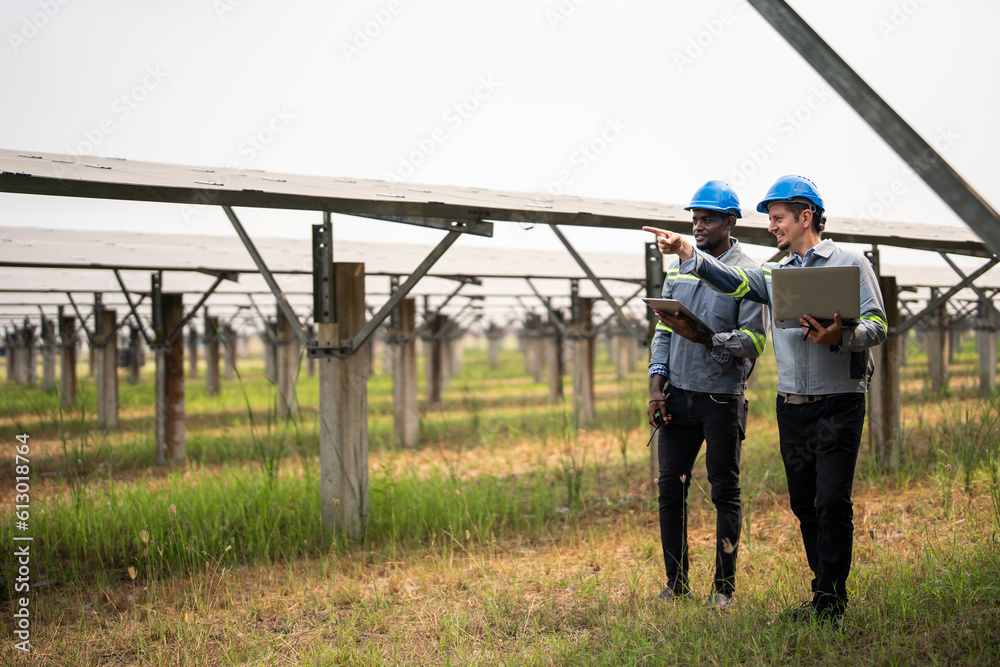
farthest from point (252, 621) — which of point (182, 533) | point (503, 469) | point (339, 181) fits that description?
point (503, 469)

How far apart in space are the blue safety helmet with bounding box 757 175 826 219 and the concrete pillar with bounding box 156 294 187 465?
7.04 meters

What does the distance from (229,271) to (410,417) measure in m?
3.21

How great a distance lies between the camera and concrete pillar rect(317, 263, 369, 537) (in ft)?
15.5

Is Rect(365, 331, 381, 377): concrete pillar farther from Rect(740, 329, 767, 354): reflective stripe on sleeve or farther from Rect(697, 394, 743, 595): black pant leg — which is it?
Rect(740, 329, 767, 354): reflective stripe on sleeve

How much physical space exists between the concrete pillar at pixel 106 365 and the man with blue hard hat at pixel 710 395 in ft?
32.9

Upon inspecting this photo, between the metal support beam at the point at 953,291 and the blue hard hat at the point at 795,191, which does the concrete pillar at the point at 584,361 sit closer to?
the metal support beam at the point at 953,291

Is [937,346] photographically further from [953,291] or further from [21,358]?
[21,358]

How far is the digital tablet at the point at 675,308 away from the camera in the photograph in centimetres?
278

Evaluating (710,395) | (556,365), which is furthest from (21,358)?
(710,395)

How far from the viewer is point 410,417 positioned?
33.0 feet

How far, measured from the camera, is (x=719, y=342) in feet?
9.78

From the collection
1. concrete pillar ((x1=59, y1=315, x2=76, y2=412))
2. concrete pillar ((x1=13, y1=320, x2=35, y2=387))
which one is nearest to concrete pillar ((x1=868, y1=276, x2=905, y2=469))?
concrete pillar ((x1=59, y1=315, x2=76, y2=412))

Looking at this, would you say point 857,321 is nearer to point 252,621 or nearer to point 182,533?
point 252,621

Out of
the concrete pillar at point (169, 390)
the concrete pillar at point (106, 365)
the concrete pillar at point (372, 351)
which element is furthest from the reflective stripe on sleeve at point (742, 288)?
the concrete pillar at point (106, 365)
